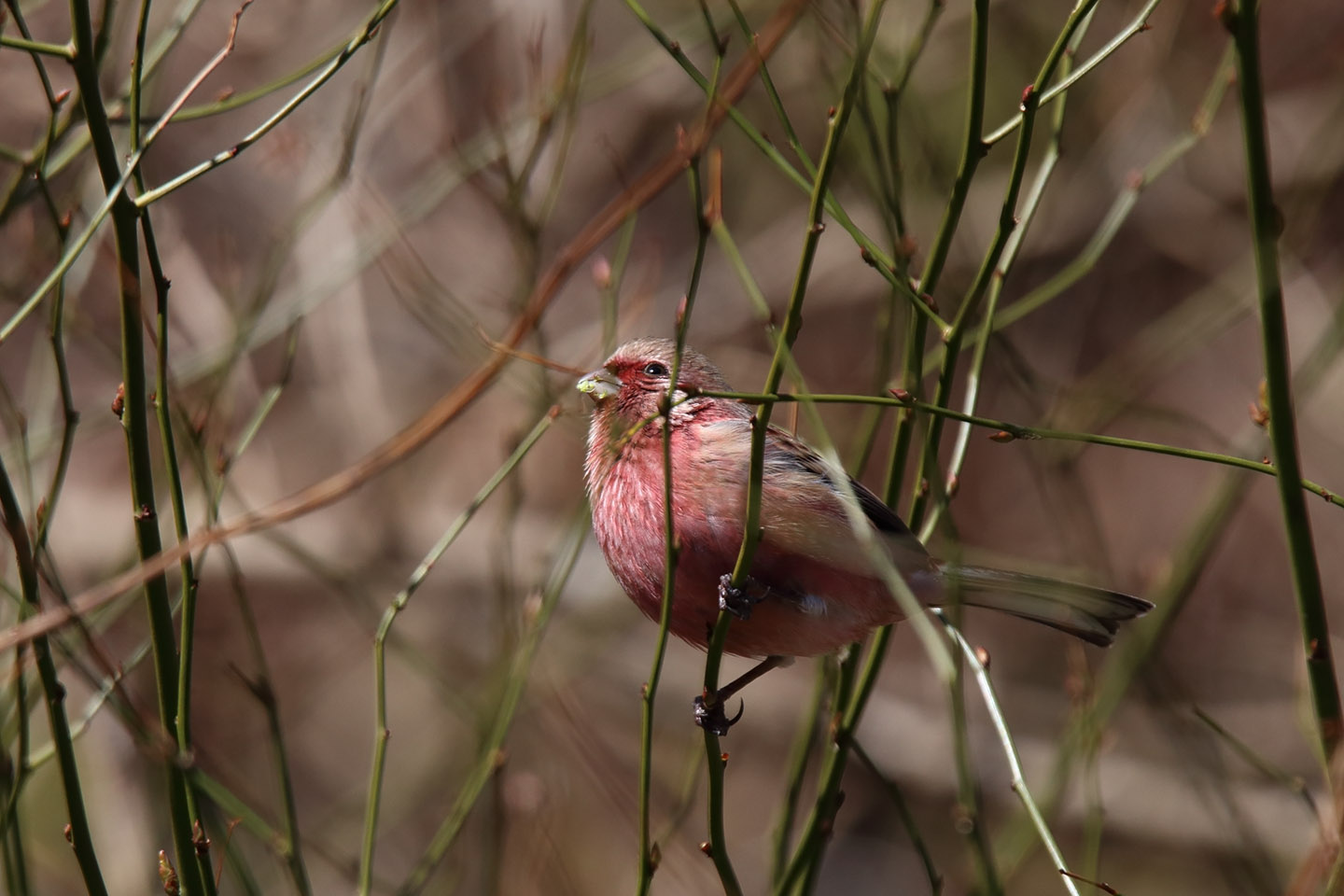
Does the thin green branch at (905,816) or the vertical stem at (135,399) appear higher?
the vertical stem at (135,399)

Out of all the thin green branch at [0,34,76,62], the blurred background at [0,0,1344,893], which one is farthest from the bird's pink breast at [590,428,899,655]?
the blurred background at [0,0,1344,893]

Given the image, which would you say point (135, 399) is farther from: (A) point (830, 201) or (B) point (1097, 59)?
(B) point (1097, 59)

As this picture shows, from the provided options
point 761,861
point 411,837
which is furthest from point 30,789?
point 761,861

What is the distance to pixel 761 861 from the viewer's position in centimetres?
1001

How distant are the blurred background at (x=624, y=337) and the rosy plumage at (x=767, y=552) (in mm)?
2432

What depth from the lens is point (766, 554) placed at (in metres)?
4.08

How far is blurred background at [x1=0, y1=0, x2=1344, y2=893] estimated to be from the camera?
316 inches

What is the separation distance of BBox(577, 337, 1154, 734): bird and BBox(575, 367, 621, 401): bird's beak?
0.01 metres

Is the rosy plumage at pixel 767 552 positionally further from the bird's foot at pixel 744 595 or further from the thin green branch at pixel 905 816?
the thin green branch at pixel 905 816

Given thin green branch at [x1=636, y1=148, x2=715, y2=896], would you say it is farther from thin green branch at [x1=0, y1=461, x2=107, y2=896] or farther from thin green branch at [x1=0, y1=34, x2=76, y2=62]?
thin green branch at [x1=0, y1=34, x2=76, y2=62]

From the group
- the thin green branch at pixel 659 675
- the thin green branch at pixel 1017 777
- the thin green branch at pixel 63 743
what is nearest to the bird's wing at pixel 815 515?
the thin green branch at pixel 1017 777

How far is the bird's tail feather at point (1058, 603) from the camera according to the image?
15.2 ft

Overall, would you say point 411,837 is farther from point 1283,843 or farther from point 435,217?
point 1283,843

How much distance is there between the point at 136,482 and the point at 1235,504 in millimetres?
3848
